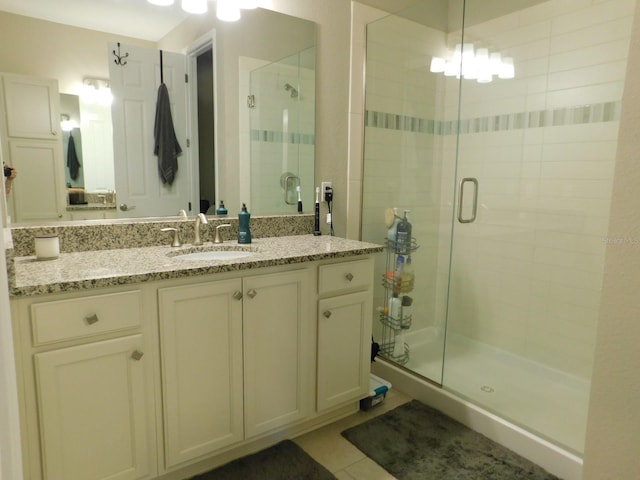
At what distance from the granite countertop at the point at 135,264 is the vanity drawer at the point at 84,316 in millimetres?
47

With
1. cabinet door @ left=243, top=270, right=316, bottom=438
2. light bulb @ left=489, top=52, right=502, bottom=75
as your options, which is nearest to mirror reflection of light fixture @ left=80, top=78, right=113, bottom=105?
cabinet door @ left=243, top=270, right=316, bottom=438

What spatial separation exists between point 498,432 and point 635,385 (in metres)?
1.29

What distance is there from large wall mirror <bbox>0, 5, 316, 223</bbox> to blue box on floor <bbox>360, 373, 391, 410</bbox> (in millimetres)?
1085

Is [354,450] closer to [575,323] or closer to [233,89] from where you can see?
[575,323]

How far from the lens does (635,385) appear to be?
787mm

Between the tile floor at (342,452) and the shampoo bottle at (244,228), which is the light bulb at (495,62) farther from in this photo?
the tile floor at (342,452)

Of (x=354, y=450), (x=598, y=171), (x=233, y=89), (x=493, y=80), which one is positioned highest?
(x=493, y=80)

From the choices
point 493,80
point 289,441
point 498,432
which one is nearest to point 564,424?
point 498,432

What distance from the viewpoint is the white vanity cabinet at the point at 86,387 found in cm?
125

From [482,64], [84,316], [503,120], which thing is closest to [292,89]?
[482,64]

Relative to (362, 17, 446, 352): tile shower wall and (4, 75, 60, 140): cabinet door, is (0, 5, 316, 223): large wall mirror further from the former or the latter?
(362, 17, 446, 352): tile shower wall

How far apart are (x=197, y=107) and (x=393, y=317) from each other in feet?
5.45

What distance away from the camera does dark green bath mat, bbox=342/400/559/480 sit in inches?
67.2

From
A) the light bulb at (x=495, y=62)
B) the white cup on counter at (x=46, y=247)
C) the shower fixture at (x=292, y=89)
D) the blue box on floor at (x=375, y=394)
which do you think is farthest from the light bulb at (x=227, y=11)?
the blue box on floor at (x=375, y=394)
